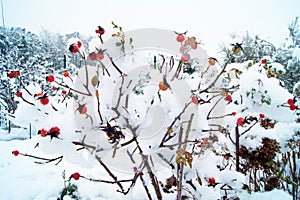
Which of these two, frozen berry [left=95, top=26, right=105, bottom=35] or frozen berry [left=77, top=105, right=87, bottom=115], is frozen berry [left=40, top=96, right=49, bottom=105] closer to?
frozen berry [left=77, top=105, right=87, bottom=115]

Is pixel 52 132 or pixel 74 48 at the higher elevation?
pixel 74 48

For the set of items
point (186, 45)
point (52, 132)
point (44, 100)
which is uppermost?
point (186, 45)

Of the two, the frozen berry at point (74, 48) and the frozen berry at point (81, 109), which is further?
the frozen berry at point (74, 48)

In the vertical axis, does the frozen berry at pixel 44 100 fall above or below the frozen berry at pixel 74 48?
below

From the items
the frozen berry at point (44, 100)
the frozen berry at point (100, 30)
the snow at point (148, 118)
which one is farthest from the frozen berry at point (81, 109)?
the frozen berry at point (100, 30)

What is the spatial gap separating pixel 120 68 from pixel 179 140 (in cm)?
36

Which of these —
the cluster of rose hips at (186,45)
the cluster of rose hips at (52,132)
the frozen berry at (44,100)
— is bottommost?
the cluster of rose hips at (52,132)

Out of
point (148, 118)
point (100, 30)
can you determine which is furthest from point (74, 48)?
point (148, 118)

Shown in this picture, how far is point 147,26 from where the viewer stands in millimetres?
1053

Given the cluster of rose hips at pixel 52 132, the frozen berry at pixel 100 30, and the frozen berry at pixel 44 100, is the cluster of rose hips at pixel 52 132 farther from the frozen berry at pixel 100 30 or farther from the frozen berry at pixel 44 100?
the frozen berry at pixel 100 30

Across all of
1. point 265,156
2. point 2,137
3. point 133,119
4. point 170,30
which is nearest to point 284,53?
point 265,156

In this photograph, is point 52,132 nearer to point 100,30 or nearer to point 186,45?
point 100,30

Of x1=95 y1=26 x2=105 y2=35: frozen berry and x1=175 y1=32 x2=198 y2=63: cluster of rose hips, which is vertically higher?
x1=95 y1=26 x2=105 y2=35: frozen berry

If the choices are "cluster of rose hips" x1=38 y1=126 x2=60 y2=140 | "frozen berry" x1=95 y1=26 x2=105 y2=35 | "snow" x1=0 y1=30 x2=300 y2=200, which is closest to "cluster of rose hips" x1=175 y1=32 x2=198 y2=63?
"snow" x1=0 y1=30 x2=300 y2=200
